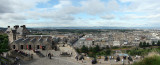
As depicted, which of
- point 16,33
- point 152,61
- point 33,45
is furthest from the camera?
point 16,33

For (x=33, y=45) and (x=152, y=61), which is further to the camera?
(x=33, y=45)

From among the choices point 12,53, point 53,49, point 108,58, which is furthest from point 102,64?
point 12,53

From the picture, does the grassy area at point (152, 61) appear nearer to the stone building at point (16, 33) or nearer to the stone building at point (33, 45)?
the stone building at point (33, 45)

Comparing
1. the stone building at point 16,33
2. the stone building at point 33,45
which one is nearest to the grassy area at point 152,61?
the stone building at point 33,45

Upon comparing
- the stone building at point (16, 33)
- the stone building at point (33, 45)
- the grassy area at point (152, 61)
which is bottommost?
the stone building at point (33, 45)

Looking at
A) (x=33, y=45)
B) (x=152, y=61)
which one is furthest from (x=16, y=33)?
(x=152, y=61)

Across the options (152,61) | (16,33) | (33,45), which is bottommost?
(33,45)

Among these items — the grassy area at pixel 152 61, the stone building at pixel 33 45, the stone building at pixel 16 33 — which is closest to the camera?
the grassy area at pixel 152 61

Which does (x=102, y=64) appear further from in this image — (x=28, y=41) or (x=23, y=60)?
(x=28, y=41)

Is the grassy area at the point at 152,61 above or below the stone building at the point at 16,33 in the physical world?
below

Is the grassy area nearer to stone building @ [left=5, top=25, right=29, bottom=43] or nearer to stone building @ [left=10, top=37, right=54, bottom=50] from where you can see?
stone building @ [left=10, top=37, right=54, bottom=50]

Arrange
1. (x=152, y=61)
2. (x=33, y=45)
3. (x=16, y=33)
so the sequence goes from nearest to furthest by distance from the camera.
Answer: (x=152, y=61) < (x=33, y=45) < (x=16, y=33)

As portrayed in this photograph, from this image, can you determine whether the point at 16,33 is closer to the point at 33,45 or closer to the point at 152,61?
the point at 33,45

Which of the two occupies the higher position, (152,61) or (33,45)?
(152,61)
